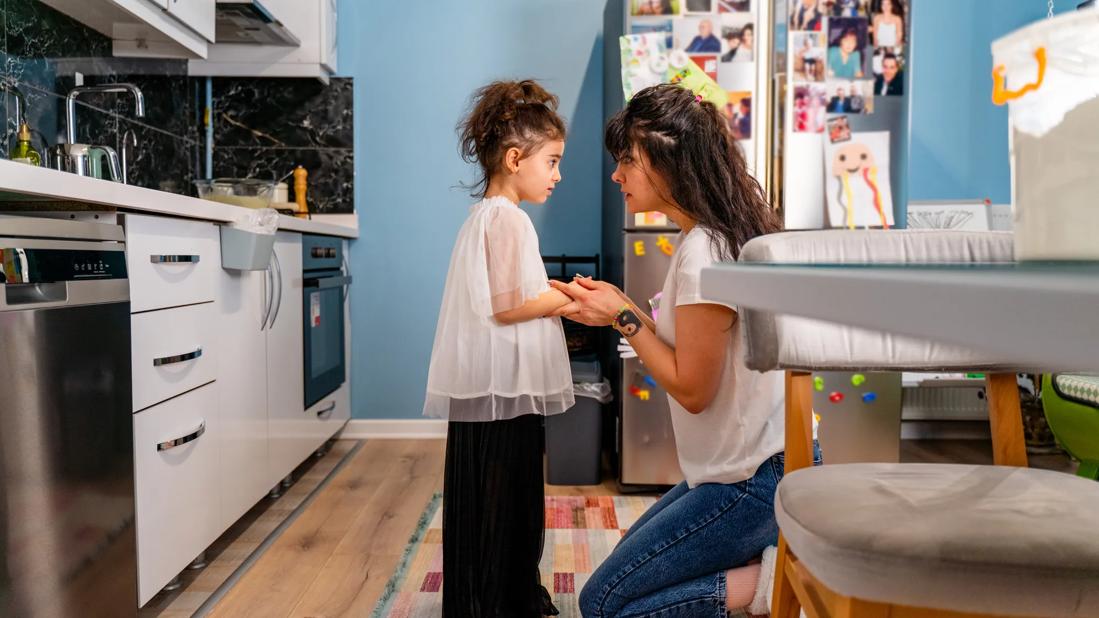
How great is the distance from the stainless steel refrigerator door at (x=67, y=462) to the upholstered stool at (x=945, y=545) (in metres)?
1.20

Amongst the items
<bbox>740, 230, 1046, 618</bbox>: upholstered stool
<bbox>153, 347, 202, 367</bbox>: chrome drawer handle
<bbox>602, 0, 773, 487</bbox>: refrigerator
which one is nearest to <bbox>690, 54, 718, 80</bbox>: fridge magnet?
<bbox>602, 0, 773, 487</bbox>: refrigerator

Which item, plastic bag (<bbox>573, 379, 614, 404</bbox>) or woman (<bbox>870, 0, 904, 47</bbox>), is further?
plastic bag (<bbox>573, 379, 614, 404</bbox>)

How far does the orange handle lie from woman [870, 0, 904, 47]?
2.37 meters

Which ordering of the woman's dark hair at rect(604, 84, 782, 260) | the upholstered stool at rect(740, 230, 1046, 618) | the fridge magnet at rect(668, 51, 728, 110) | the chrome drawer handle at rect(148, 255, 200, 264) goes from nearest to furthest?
the upholstered stool at rect(740, 230, 1046, 618), the woman's dark hair at rect(604, 84, 782, 260), the chrome drawer handle at rect(148, 255, 200, 264), the fridge magnet at rect(668, 51, 728, 110)

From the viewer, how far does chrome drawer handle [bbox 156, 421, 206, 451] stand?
1.75 m

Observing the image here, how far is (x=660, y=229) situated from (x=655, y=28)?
0.70 meters

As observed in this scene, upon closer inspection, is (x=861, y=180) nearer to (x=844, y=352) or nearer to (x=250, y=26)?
(x=844, y=352)

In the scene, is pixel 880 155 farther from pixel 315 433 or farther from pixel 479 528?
pixel 315 433

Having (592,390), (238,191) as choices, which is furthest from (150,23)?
(592,390)

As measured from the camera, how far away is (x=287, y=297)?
8.84ft

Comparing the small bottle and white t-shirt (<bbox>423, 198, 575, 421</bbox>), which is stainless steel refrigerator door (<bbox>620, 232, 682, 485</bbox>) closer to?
white t-shirt (<bbox>423, 198, 575, 421</bbox>)

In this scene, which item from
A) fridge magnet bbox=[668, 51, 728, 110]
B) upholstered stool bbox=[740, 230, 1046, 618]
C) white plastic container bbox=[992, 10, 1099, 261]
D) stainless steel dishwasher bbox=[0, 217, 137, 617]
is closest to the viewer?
white plastic container bbox=[992, 10, 1099, 261]

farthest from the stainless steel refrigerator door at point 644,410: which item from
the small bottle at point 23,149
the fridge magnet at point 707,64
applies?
the small bottle at point 23,149

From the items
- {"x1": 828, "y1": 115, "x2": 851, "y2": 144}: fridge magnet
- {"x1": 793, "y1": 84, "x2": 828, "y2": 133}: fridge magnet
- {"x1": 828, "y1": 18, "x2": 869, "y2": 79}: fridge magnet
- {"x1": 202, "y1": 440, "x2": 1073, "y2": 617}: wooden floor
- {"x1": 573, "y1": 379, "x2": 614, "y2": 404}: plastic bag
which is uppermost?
{"x1": 828, "y1": 18, "x2": 869, "y2": 79}: fridge magnet
